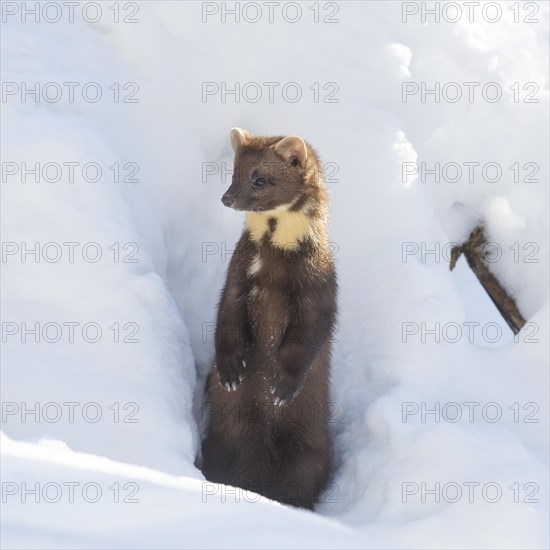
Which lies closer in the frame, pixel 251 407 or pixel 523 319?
pixel 251 407

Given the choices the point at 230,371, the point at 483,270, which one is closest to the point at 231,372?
the point at 230,371

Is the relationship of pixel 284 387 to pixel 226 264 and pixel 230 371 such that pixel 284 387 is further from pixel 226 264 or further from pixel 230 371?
pixel 226 264

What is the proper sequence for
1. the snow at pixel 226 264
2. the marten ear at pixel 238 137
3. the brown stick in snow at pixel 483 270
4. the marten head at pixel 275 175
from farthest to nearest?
the brown stick in snow at pixel 483 270 < the marten ear at pixel 238 137 < the marten head at pixel 275 175 < the snow at pixel 226 264

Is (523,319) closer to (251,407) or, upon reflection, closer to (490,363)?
(490,363)

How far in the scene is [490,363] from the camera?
482cm

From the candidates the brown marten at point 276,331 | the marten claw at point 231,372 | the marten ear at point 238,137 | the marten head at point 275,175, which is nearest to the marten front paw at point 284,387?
the brown marten at point 276,331

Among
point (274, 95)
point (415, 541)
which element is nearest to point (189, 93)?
point (274, 95)

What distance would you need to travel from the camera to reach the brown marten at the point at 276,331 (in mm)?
4219

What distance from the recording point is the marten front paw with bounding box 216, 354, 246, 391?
4266 mm

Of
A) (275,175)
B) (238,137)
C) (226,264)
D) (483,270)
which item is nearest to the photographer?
(275,175)

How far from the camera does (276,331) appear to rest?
4.31 metres

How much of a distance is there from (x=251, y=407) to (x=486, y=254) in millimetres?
1956

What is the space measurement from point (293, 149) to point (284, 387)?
107cm

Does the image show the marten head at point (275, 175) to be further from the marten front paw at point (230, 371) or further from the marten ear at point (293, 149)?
the marten front paw at point (230, 371)
